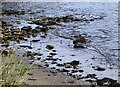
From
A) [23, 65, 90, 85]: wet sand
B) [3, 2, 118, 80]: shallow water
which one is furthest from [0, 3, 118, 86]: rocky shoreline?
[23, 65, 90, 85]: wet sand

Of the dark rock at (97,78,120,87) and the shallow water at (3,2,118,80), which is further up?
the dark rock at (97,78,120,87)

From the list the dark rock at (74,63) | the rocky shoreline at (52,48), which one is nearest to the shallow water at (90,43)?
the rocky shoreline at (52,48)

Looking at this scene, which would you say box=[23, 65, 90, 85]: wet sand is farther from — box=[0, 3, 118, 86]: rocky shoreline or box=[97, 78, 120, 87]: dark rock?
box=[97, 78, 120, 87]: dark rock

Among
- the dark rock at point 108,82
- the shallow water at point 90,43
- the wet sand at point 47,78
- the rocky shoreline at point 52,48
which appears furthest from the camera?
the shallow water at point 90,43

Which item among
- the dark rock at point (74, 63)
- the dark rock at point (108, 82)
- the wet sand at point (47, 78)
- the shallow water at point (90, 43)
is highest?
the wet sand at point (47, 78)

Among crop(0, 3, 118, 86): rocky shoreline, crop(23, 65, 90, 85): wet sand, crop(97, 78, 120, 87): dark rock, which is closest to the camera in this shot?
crop(23, 65, 90, 85): wet sand

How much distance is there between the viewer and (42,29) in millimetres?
→ 21094

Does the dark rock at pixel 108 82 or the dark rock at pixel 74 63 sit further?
the dark rock at pixel 74 63

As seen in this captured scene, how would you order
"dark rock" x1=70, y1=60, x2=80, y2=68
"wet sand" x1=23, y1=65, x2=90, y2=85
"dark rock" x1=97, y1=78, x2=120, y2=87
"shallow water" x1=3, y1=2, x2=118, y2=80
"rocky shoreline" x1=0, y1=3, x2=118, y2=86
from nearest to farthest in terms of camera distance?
"wet sand" x1=23, y1=65, x2=90, y2=85
"dark rock" x1=97, y1=78, x2=120, y2=87
"rocky shoreline" x1=0, y1=3, x2=118, y2=86
"dark rock" x1=70, y1=60, x2=80, y2=68
"shallow water" x1=3, y1=2, x2=118, y2=80

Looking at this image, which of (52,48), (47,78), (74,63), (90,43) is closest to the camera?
(47,78)

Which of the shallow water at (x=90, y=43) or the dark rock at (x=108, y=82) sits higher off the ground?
the dark rock at (x=108, y=82)

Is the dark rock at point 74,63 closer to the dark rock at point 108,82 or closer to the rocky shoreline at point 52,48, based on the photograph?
the rocky shoreline at point 52,48

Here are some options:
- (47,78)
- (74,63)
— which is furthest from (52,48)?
(47,78)

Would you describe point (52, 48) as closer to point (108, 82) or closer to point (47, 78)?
point (47, 78)
